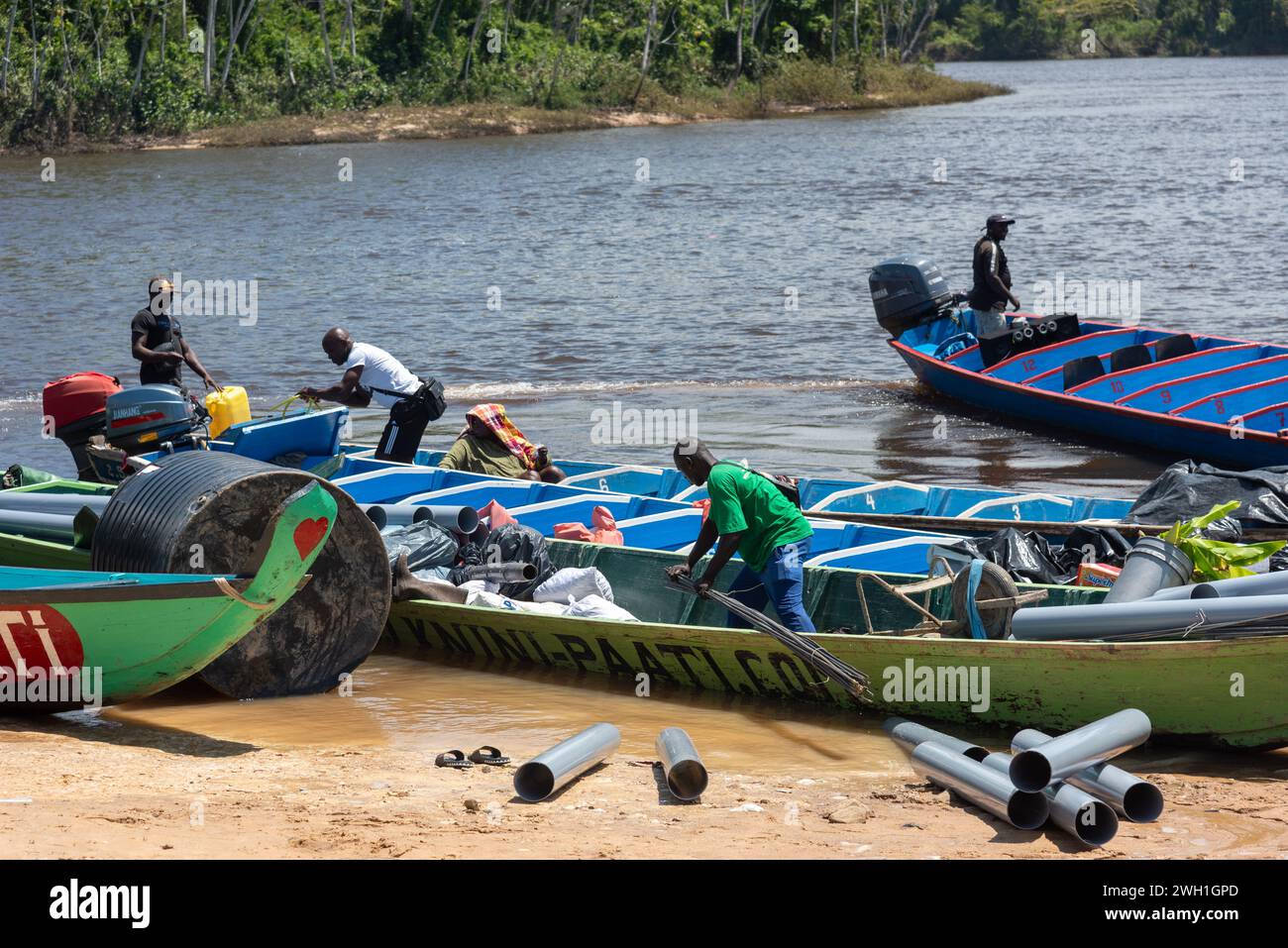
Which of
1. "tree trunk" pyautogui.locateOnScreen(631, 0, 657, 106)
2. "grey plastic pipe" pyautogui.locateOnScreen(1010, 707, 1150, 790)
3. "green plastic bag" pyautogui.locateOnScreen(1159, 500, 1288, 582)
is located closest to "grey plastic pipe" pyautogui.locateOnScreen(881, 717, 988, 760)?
"grey plastic pipe" pyautogui.locateOnScreen(1010, 707, 1150, 790)

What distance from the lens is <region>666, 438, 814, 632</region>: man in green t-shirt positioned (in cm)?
868

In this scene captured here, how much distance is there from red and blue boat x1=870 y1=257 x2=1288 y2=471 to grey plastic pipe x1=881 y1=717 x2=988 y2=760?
7206mm

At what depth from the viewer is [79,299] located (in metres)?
28.4

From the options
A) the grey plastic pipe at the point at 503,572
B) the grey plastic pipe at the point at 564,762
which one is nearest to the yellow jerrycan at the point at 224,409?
the grey plastic pipe at the point at 503,572

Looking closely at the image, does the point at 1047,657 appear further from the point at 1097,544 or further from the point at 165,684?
the point at 165,684

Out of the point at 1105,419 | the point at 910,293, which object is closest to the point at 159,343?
the point at 910,293

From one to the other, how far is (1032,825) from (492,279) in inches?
941

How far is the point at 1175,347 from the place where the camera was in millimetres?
16234

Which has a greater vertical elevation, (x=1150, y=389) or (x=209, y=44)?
(x=209, y=44)

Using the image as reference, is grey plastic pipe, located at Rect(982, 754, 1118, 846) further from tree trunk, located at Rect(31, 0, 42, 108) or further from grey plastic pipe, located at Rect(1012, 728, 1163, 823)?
tree trunk, located at Rect(31, 0, 42, 108)

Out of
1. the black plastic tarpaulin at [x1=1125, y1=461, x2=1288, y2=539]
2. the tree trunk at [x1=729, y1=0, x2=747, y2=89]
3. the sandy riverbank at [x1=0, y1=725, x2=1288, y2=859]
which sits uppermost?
the tree trunk at [x1=729, y1=0, x2=747, y2=89]

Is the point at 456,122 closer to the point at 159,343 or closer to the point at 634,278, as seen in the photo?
the point at 634,278

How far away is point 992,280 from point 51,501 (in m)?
9.99

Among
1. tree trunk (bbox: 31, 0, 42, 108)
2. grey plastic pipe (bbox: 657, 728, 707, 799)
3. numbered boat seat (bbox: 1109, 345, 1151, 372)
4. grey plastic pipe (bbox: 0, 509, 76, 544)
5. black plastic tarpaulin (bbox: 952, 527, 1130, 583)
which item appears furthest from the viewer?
tree trunk (bbox: 31, 0, 42, 108)
